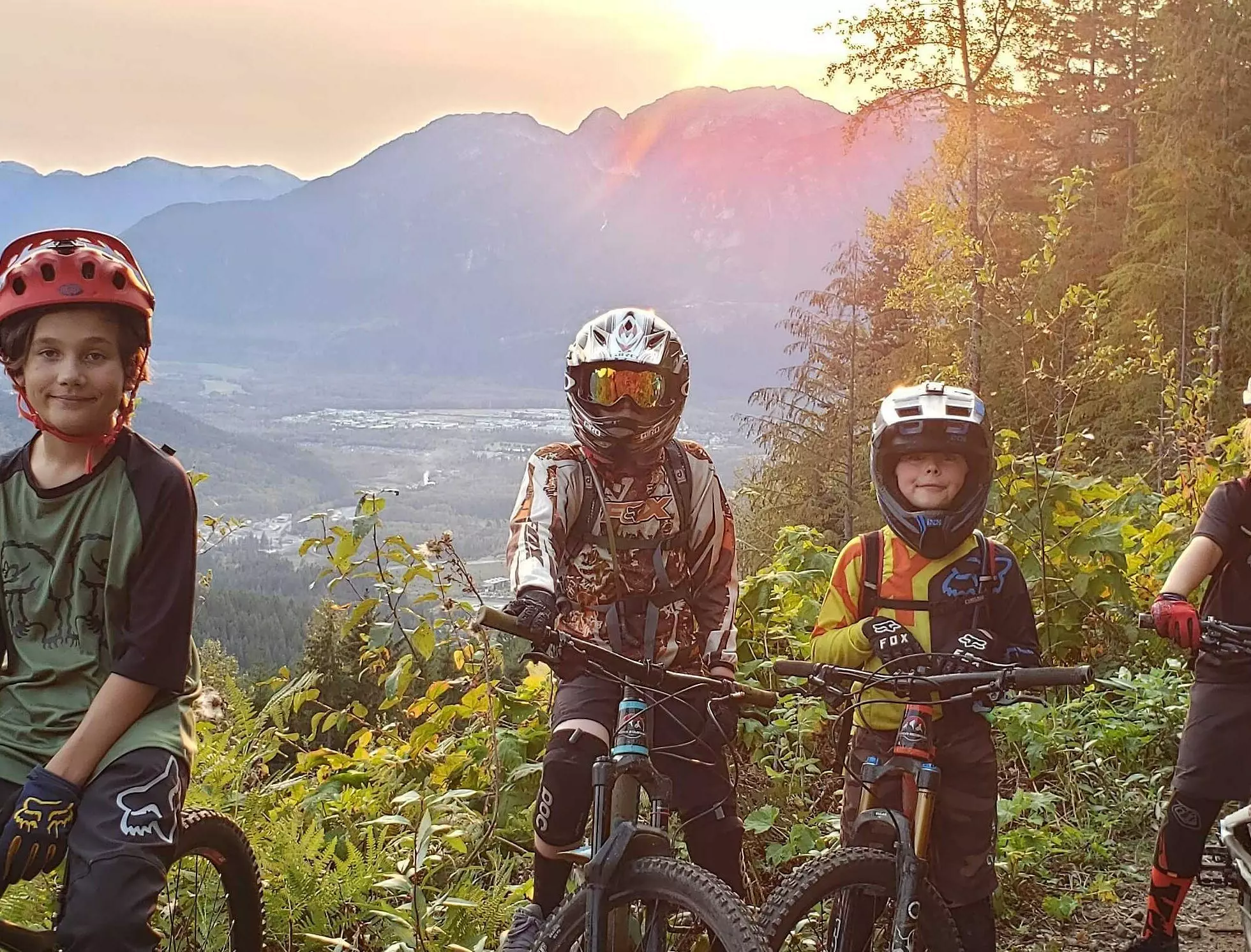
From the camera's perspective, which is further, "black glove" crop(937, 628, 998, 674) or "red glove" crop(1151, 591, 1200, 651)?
"red glove" crop(1151, 591, 1200, 651)

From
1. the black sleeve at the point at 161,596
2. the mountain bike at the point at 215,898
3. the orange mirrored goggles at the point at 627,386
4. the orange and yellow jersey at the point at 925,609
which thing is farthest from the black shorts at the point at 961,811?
the black sleeve at the point at 161,596

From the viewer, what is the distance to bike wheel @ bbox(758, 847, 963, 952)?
302 centimetres

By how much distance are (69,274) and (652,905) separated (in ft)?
8.28

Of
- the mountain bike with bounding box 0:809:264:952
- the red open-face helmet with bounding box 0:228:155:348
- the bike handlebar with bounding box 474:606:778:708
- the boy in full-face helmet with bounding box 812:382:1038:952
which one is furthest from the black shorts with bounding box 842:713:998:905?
the red open-face helmet with bounding box 0:228:155:348

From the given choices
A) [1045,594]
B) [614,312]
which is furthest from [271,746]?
[1045,594]

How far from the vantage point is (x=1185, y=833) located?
160 inches

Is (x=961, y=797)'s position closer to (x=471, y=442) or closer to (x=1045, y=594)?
(x=1045, y=594)

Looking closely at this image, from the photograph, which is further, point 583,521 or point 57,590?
point 583,521

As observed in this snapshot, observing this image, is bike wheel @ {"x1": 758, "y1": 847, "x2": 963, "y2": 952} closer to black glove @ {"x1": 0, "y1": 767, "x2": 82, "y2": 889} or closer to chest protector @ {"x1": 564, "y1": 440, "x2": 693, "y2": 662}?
chest protector @ {"x1": 564, "y1": 440, "x2": 693, "y2": 662}

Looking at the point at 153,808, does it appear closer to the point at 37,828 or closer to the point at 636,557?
the point at 37,828

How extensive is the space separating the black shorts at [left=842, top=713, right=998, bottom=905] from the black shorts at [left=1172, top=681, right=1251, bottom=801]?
1.12m

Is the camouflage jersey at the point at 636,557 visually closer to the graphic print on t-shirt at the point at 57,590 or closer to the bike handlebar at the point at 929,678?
the bike handlebar at the point at 929,678

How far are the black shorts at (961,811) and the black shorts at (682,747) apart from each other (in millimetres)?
492

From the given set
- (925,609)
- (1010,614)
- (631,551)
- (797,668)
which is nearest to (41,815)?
(631,551)
